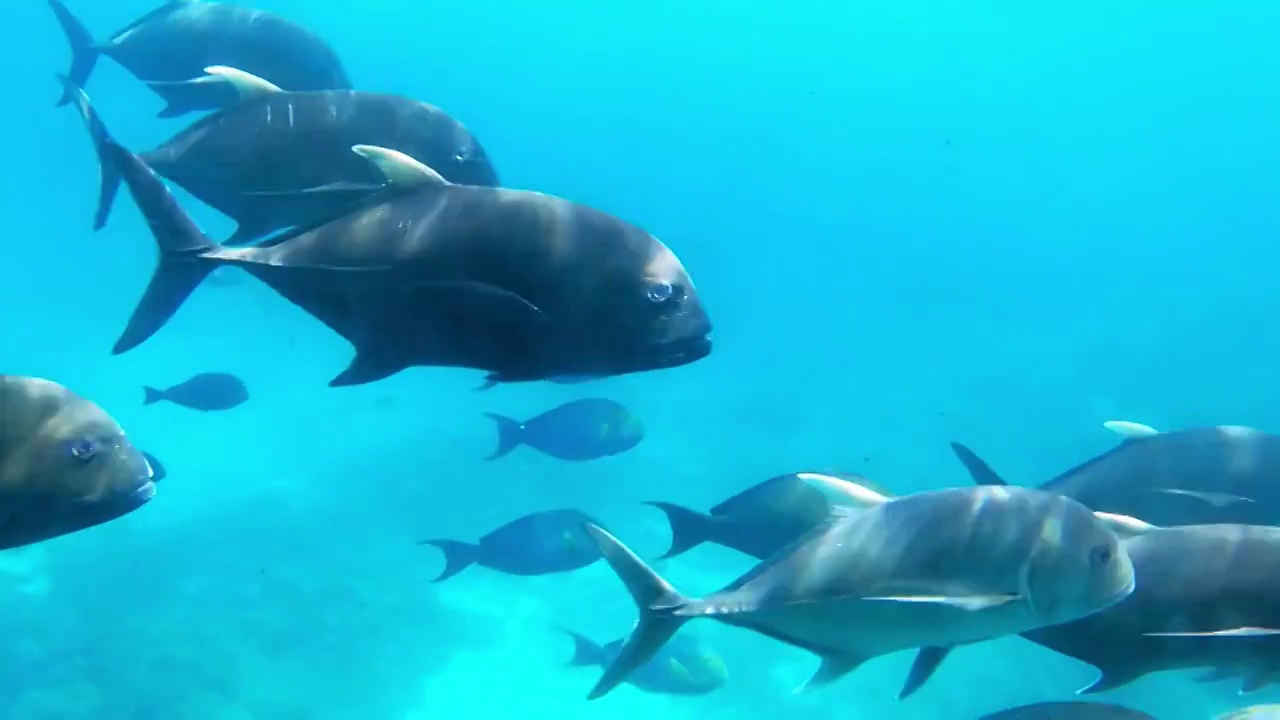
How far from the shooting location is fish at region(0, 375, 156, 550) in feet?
7.41

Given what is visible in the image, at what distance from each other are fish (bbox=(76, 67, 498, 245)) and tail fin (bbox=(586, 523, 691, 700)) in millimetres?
1465

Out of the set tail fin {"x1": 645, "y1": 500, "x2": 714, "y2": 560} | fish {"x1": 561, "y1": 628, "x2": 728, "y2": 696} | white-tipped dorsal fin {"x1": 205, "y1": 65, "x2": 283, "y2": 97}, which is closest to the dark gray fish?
tail fin {"x1": 645, "y1": 500, "x2": 714, "y2": 560}

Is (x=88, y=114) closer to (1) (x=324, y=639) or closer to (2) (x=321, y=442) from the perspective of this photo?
(1) (x=324, y=639)

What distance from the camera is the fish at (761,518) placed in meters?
4.37

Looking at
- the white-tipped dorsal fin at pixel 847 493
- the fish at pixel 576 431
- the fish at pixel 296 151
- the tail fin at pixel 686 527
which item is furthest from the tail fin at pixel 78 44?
the white-tipped dorsal fin at pixel 847 493

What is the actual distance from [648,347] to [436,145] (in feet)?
4.43

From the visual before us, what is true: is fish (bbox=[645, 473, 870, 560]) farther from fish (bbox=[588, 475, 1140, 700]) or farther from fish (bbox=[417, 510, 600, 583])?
fish (bbox=[417, 510, 600, 583])

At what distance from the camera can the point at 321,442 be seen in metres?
21.4

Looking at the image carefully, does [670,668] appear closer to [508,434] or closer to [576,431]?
[576,431]

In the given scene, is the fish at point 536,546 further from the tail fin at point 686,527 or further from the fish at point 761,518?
the fish at point 761,518

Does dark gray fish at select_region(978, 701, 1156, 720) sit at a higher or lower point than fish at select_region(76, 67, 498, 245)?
lower

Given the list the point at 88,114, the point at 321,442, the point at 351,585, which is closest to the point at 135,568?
the point at 351,585

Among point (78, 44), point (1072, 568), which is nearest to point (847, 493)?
point (1072, 568)

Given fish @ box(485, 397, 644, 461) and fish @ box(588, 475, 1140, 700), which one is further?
fish @ box(485, 397, 644, 461)
